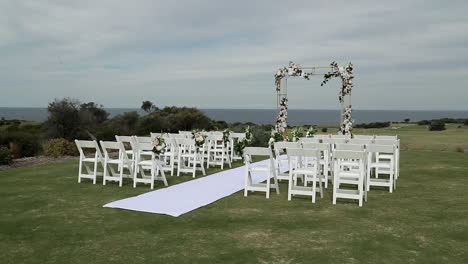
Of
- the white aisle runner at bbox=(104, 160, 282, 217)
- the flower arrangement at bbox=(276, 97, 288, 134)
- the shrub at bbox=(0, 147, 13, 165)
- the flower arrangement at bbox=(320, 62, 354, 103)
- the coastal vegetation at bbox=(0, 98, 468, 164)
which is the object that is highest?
the flower arrangement at bbox=(320, 62, 354, 103)

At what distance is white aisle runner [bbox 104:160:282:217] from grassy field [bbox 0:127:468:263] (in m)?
0.24

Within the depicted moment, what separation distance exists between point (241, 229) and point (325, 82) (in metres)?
10.6

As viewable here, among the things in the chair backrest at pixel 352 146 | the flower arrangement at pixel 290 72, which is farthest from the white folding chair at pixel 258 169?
the flower arrangement at pixel 290 72

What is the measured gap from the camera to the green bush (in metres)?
13.1

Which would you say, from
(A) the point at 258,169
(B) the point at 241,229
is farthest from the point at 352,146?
(B) the point at 241,229

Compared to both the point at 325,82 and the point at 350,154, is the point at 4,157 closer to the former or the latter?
the point at 350,154

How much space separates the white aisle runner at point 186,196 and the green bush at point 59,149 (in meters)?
6.36

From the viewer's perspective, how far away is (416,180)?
8.77 meters

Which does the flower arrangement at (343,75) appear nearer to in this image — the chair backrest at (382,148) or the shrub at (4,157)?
the chair backrest at (382,148)

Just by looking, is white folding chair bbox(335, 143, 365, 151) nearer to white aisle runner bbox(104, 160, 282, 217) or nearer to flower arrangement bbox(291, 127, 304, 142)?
white aisle runner bbox(104, 160, 282, 217)

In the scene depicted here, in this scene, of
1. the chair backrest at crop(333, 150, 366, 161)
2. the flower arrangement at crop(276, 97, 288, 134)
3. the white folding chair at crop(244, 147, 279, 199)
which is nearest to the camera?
the chair backrest at crop(333, 150, 366, 161)

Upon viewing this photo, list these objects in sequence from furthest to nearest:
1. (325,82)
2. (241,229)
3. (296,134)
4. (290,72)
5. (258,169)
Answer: (290,72), (325,82), (296,134), (258,169), (241,229)

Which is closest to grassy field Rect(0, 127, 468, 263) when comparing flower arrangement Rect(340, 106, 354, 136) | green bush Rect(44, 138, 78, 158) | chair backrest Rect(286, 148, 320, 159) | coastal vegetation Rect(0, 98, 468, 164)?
chair backrest Rect(286, 148, 320, 159)

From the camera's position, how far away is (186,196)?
695 centimetres
